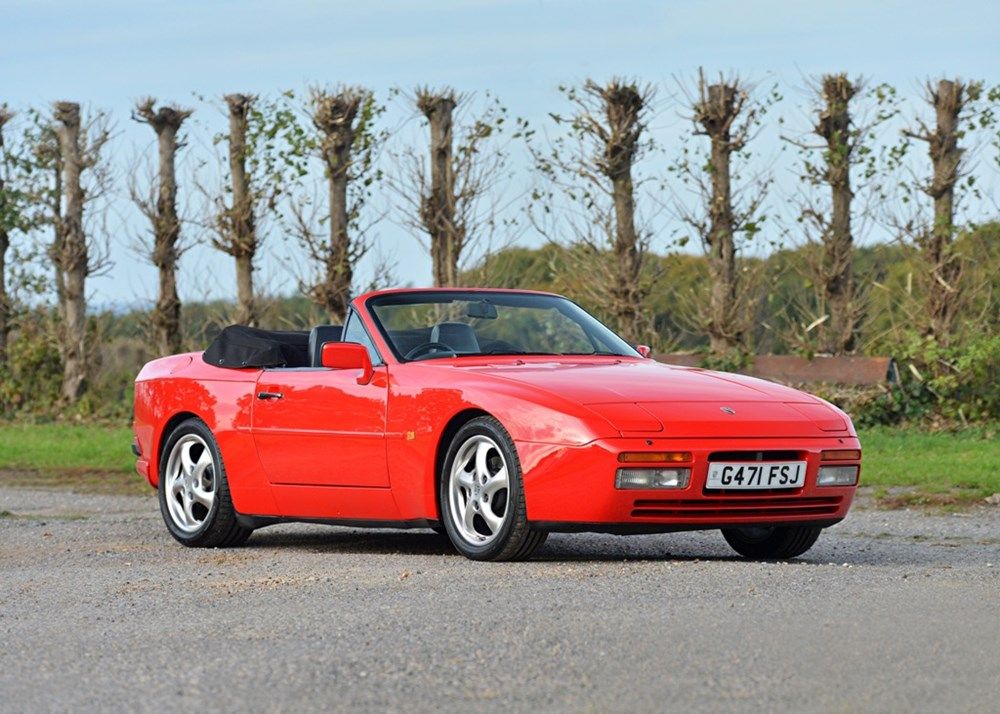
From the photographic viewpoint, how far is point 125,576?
28.6 feet

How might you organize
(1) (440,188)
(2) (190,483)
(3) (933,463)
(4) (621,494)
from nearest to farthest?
(4) (621,494), (2) (190,483), (3) (933,463), (1) (440,188)

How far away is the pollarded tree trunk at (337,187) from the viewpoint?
25141 mm

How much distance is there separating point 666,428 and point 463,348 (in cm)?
176

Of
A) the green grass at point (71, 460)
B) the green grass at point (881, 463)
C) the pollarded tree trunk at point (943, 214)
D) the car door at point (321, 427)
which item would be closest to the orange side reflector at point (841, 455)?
the car door at point (321, 427)

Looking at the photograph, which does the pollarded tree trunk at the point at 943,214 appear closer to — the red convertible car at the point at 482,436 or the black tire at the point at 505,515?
the red convertible car at the point at 482,436

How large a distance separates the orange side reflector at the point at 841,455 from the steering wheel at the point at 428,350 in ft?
6.95

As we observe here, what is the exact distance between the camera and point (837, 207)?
22562 millimetres

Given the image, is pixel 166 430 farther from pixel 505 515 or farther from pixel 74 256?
pixel 74 256

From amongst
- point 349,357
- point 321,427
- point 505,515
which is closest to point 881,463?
point 321,427

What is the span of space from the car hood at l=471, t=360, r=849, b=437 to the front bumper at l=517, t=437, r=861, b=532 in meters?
0.07

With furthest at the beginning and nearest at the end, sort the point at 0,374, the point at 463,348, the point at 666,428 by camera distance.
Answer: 1. the point at 0,374
2. the point at 463,348
3. the point at 666,428

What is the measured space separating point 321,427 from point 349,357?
0.50 metres

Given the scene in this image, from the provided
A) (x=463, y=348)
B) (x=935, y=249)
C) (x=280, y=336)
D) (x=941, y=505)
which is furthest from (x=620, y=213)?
(x=463, y=348)

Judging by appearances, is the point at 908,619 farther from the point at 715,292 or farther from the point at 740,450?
the point at 715,292
